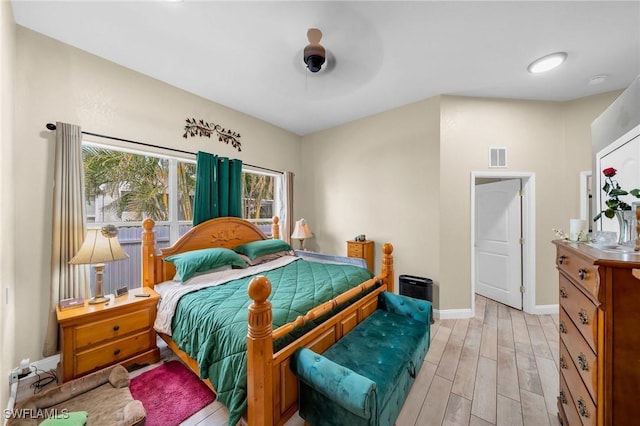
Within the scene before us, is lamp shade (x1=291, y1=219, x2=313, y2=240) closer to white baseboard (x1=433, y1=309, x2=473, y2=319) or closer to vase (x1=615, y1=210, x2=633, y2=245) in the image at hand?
white baseboard (x1=433, y1=309, x2=473, y2=319)

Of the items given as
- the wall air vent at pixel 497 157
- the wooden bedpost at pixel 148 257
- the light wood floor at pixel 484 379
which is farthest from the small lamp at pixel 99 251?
the wall air vent at pixel 497 157

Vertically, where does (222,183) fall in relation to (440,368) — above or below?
above

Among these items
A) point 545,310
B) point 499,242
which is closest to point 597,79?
point 499,242

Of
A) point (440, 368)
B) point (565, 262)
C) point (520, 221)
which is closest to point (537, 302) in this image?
point (520, 221)

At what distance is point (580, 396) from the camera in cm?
115

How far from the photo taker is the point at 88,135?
86.1 inches

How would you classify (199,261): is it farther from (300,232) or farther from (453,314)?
(453,314)

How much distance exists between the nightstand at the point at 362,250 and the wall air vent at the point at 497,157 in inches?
79.1

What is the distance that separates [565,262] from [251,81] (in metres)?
3.19

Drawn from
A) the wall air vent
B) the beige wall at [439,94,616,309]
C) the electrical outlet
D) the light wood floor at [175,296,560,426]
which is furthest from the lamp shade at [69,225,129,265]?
the wall air vent

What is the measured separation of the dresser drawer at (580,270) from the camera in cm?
98

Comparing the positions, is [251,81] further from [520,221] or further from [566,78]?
[520,221]

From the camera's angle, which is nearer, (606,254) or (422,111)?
(606,254)

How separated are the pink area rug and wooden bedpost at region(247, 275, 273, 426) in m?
0.73
